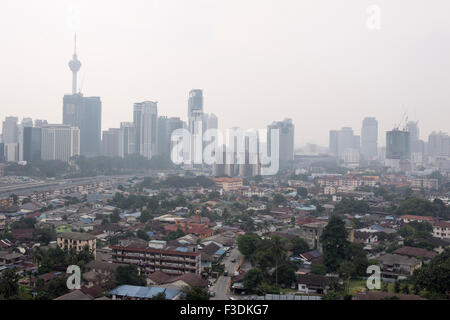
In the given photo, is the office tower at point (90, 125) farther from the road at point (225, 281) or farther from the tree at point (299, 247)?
the tree at point (299, 247)

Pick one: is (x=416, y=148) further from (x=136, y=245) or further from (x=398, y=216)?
(x=136, y=245)

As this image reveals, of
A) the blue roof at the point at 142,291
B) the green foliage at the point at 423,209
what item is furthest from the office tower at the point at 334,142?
the blue roof at the point at 142,291

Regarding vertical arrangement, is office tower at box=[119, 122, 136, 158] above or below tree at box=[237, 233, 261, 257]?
above

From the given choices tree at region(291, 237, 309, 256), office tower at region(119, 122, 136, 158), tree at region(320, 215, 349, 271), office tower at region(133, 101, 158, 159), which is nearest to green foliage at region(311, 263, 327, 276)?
tree at region(320, 215, 349, 271)

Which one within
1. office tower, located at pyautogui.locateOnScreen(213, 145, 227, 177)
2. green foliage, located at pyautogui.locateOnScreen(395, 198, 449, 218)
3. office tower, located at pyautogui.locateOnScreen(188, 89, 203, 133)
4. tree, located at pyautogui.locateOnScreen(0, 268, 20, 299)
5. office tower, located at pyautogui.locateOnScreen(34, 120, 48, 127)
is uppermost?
office tower, located at pyautogui.locateOnScreen(188, 89, 203, 133)

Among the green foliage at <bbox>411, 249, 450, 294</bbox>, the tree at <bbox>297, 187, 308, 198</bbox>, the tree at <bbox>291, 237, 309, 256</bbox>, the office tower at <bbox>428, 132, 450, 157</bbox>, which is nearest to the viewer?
the green foliage at <bbox>411, 249, 450, 294</bbox>

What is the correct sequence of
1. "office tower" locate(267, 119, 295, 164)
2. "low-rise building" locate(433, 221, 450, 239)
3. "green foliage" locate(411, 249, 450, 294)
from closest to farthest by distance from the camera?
"green foliage" locate(411, 249, 450, 294), "low-rise building" locate(433, 221, 450, 239), "office tower" locate(267, 119, 295, 164)

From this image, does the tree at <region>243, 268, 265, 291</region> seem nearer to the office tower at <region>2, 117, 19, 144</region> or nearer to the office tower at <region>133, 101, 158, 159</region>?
the office tower at <region>133, 101, 158, 159</region>
